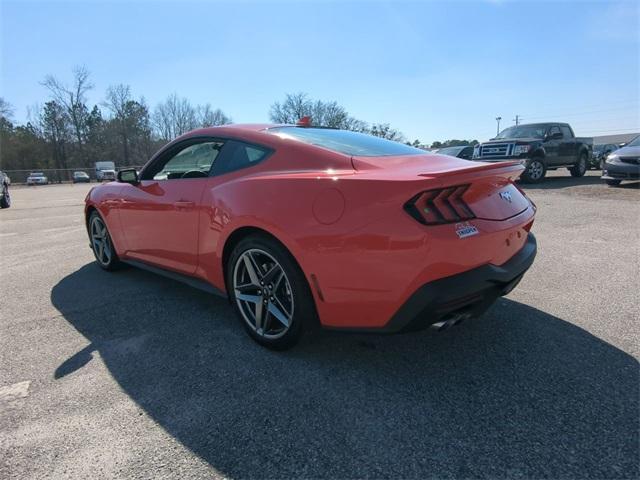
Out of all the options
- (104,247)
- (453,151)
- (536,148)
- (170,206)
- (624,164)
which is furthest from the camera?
(453,151)

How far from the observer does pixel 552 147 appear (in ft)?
45.1

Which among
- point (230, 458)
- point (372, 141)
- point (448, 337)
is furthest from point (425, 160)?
point (230, 458)

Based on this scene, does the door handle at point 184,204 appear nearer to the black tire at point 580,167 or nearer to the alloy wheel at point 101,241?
the alloy wheel at point 101,241

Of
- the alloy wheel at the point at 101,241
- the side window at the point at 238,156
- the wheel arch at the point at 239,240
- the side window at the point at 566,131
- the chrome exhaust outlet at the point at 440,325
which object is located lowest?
the chrome exhaust outlet at the point at 440,325

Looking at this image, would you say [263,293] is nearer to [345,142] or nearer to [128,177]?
[345,142]

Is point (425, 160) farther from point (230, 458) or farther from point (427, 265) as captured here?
point (230, 458)

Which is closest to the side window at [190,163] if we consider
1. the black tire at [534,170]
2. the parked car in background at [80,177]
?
the black tire at [534,170]

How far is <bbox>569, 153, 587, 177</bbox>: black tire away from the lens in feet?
49.9

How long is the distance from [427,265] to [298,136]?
4.68 feet

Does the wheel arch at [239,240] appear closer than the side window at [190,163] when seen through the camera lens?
Yes

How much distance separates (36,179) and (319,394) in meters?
55.1

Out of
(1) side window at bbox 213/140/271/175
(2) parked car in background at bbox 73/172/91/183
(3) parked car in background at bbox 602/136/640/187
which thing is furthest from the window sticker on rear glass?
(2) parked car in background at bbox 73/172/91/183

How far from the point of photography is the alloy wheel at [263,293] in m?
2.66

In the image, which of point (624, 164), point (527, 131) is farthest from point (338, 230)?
point (527, 131)
